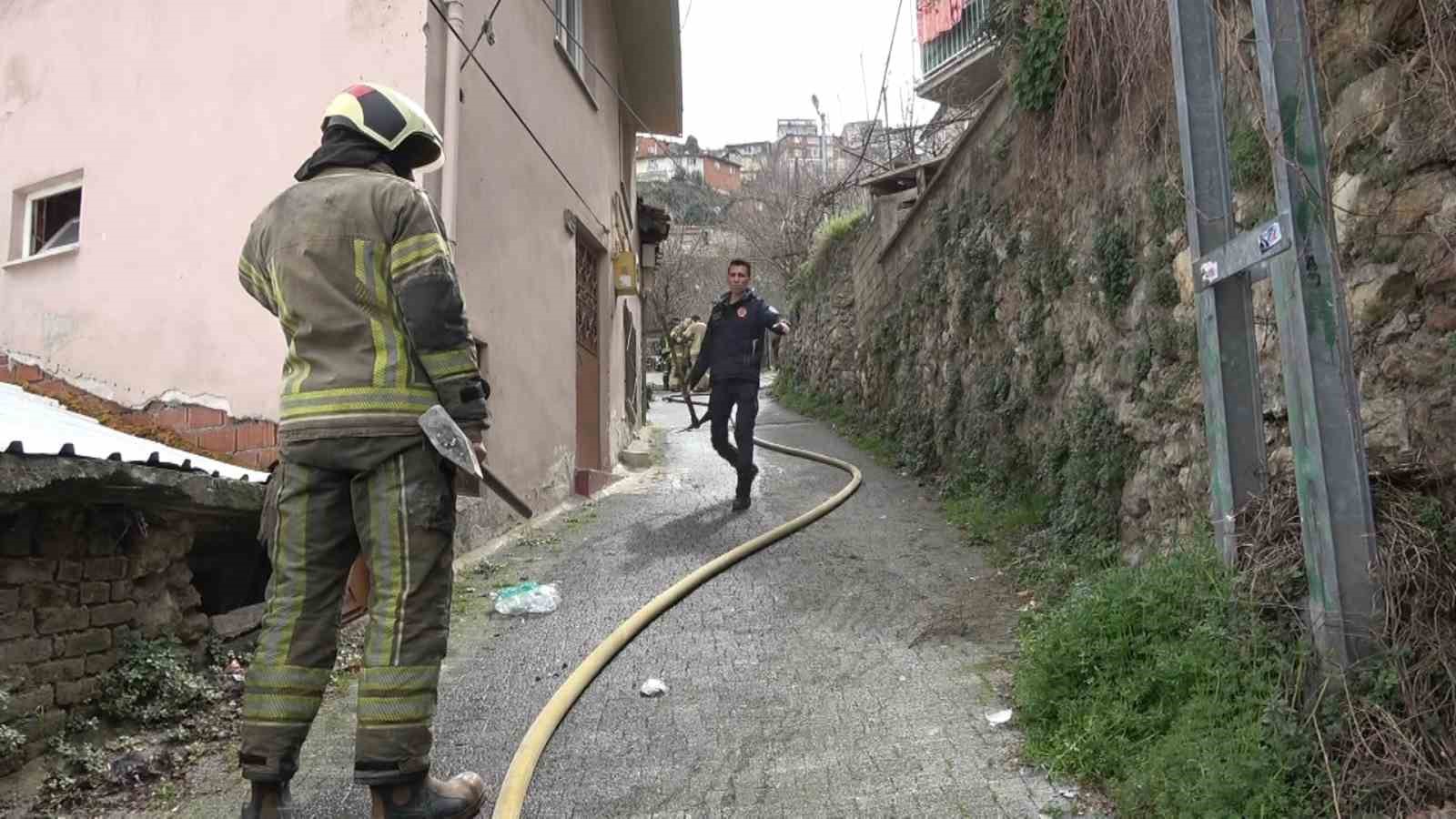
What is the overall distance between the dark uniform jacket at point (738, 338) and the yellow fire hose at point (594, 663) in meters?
1.15

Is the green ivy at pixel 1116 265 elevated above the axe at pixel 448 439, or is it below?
above

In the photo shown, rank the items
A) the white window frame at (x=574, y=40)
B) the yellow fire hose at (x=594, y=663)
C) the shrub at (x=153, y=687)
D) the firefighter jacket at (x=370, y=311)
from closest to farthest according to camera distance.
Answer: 1. the firefighter jacket at (x=370, y=311)
2. the yellow fire hose at (x=594, y=663)
3. the shrub at (x=153, y=687)
4. the white window frame at (x=574, y=40)

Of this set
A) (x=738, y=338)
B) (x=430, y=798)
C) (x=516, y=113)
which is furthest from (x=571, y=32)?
(x=430, y=798)

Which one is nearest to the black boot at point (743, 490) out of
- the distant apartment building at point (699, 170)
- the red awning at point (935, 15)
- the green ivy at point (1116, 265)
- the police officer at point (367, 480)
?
the green ivy at point (1116, 265)

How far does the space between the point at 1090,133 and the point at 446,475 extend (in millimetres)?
4033

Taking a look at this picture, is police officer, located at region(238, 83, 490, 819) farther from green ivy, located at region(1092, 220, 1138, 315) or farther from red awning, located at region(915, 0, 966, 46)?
red awning, located at region(915, 0, 966, 46)

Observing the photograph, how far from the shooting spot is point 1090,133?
201 inches

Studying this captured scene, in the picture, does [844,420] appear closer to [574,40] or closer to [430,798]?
[574,40]

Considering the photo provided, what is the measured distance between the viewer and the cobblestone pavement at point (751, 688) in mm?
2807

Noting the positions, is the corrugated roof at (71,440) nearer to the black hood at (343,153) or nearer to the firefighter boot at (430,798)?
the black hood at (343,153)

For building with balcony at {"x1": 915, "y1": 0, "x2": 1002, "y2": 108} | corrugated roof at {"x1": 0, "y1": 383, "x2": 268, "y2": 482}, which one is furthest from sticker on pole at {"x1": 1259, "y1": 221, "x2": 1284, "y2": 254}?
building with balcony at {"x1": 915, "y1": 0, "x2": 1002, "y2": 108}

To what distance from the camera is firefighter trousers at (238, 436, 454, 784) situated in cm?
240

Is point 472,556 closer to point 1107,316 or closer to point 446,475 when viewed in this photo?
point 446,475

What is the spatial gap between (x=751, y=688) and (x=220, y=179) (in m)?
4.54
